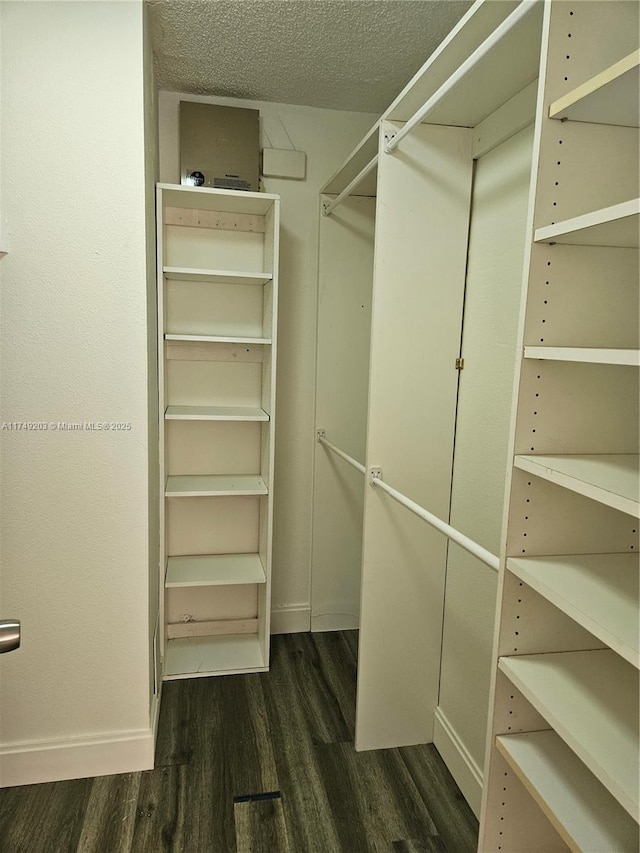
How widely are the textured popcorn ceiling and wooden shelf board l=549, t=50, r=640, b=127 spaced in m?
1.11

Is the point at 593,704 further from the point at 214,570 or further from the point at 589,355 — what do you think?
the point at 214,570

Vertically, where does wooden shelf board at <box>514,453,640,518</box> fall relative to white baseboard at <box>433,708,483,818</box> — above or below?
above

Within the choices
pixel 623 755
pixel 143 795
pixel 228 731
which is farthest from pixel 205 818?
pixel 623 755

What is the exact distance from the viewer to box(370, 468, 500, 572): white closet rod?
1278mm

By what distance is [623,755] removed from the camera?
2.89 ft

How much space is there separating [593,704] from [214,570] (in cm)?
191

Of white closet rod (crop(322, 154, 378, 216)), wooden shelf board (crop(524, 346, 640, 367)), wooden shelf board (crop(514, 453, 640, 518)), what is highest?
white closet rod (crop(322, 154, 378, 216))

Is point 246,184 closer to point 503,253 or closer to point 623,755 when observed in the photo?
point 503,253

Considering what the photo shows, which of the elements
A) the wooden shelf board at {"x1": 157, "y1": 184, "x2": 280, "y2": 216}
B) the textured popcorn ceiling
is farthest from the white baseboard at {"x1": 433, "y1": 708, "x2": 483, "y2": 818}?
the textured popcorn ceiling

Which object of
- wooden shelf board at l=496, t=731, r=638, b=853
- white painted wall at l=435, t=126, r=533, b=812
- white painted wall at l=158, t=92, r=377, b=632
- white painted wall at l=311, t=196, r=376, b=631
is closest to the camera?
wooden shelf board at l=496, t=731, r=638, b=853

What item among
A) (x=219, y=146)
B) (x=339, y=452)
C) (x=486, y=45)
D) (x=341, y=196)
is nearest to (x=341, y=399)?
(x=339, y=452)

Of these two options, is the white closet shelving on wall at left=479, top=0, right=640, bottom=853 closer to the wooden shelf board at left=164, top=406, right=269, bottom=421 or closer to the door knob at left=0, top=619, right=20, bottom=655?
the door knob at left=0, top=619, right=20, bottom=655

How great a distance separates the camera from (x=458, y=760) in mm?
1952

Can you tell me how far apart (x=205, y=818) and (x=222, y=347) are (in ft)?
6.16
